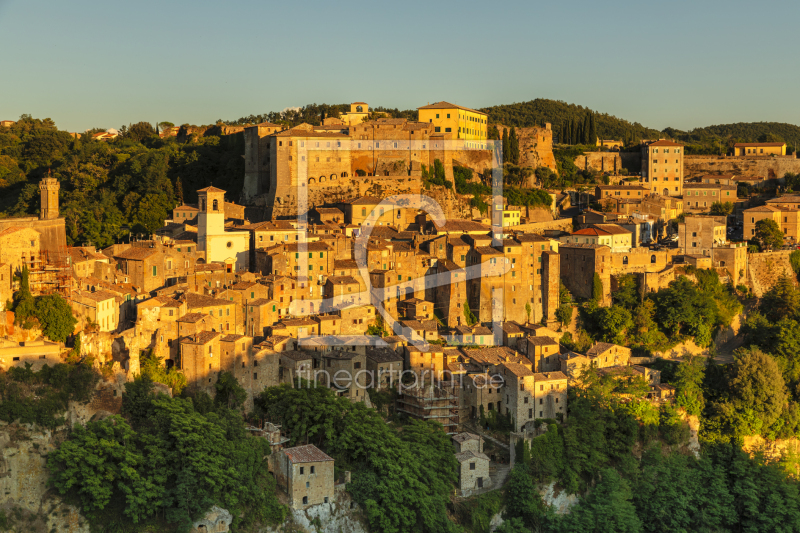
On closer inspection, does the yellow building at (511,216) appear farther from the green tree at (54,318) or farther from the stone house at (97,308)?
the green tree at (54,318)

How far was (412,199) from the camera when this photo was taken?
48531mm

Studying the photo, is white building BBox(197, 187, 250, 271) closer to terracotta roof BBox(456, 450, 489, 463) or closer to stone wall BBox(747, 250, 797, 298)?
terracotta roof BBox(456, 450, 489, 463)

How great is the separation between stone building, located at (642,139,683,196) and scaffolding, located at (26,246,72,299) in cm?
4077

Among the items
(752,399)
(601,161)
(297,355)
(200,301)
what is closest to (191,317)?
(200,301)

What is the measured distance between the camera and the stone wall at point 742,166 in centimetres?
6303

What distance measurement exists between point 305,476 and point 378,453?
9.00ft

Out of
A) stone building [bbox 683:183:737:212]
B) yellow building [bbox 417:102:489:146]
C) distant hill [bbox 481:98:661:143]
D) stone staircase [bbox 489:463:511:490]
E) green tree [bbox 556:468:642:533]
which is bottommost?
green tree [bbox 556:468:642:533]

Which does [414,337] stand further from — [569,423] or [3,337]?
[3,337]

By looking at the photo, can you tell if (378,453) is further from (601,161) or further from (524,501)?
(601,161)

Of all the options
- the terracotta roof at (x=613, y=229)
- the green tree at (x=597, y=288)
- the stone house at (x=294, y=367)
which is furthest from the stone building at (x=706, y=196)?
the stone house at (x=294, y=367)

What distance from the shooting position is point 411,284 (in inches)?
1578

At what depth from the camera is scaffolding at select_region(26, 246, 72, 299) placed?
30642 mm

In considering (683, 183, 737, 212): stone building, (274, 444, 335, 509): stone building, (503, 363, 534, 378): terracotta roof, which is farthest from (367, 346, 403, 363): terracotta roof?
(683, 183, 737, 212): stone building

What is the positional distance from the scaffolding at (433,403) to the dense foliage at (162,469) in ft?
23.5
